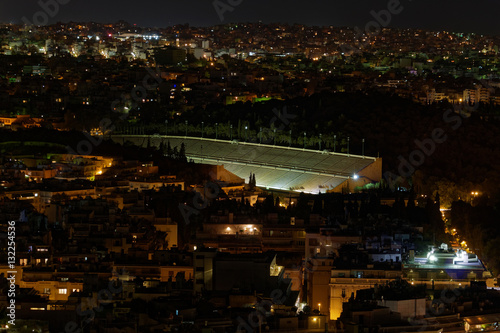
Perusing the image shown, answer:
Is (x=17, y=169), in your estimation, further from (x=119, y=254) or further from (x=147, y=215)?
(x=119, y=254)

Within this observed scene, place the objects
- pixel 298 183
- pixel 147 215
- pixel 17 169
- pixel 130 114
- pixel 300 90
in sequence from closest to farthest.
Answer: pixel 147 215 < pixel 17 169 < pixel 298 183 < pixel 130 114 < pixel 300 90

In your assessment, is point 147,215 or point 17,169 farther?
point 17,169

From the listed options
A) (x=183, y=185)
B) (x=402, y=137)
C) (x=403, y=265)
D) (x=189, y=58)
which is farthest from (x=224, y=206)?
(x=189, y=58)

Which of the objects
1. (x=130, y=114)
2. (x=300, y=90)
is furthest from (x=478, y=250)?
(x=300, y=90)

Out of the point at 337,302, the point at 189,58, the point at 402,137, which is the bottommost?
the point at 337,302

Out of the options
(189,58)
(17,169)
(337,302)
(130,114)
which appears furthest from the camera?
(189,58)

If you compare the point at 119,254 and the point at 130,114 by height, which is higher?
the point at 130,114
